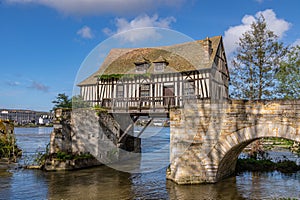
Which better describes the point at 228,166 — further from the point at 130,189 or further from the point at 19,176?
the point at 19,176

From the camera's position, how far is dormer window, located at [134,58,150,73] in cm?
1662

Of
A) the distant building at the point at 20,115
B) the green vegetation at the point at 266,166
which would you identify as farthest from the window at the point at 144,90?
the distant building at the point at 20,115

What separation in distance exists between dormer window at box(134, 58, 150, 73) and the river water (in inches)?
282

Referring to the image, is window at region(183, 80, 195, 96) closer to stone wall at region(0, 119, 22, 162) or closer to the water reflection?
the water reflection

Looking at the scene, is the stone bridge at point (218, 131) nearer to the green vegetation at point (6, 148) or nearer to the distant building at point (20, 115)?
the green vegetation at point (6, 148)

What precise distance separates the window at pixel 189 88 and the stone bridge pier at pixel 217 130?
6.17 meters

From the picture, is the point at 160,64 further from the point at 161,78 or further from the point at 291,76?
the point at 291,76

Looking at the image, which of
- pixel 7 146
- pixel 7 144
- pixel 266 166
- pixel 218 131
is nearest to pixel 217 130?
pixel 218 131

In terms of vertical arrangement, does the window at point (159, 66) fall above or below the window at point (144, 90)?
above

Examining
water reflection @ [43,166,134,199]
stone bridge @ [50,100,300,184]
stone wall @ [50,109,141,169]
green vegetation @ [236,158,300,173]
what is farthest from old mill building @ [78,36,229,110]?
stone bridge @ [50,100,300,184]

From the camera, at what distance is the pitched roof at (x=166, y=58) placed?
15.6 m

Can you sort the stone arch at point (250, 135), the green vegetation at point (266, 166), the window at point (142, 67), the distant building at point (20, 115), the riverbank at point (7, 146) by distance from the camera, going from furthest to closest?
the distant building at point (20, 115) < the window at point (142, 67) < the riverbank at point (7, 146) < the green vegetation at point (266, 166) < the stone arch at point (250, 135)

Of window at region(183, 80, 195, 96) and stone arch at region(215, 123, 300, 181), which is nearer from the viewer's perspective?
stone arch at region(215, 123, 300, 181)

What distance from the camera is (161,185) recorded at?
9.34 m
